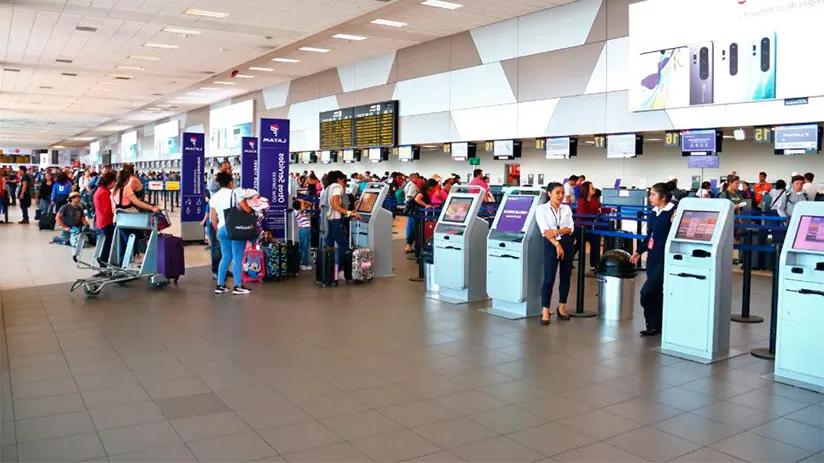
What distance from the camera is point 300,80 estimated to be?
76.9 ft

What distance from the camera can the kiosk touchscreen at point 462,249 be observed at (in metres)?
8.80

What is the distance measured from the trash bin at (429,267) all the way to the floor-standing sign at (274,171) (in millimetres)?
3316

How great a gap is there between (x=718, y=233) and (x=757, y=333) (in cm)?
200

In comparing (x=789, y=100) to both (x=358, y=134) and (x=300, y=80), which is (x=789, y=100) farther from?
(x=300, y=80)

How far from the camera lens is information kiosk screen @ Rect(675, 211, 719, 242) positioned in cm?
616

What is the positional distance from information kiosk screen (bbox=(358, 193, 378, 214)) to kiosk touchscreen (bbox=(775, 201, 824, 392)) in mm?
6554

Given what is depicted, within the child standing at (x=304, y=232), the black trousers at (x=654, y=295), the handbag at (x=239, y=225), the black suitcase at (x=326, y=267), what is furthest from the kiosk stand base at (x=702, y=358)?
the child standing at (x=304, y=232)

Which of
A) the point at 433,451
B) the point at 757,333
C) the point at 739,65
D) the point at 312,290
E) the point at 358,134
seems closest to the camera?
the point at 433,451

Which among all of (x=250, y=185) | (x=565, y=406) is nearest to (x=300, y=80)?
(x=250, y=185)

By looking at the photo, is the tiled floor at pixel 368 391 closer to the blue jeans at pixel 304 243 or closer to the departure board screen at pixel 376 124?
the blue jeans at pixel 304 243

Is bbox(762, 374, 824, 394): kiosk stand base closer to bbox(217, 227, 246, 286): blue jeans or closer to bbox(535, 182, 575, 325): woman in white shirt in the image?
bbox(535, 182, 575, 325): woman in white shirt

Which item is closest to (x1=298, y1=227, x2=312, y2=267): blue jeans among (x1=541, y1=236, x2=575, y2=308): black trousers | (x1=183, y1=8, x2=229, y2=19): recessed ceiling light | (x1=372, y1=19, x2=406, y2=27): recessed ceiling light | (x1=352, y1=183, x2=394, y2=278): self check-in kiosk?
(x1=352, y1=183, x2=394, y2=278): self check-in kiosk

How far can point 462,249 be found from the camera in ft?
28.7

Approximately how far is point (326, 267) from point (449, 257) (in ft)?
6.87
